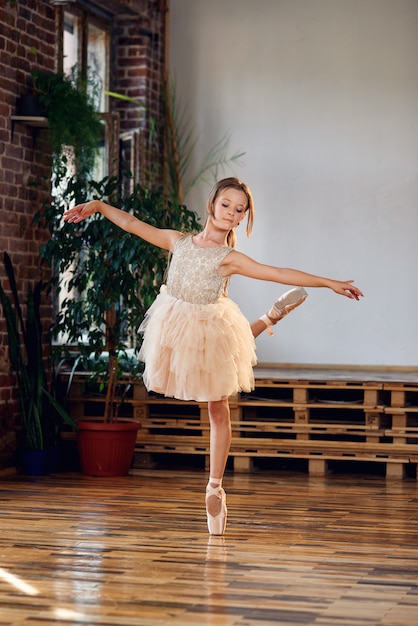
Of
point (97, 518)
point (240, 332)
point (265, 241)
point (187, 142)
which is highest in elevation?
point (187, 142)

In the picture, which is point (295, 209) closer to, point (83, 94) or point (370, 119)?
point (370, 119)

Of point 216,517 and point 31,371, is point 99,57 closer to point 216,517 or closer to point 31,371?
point 31,371

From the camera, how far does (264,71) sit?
786cm

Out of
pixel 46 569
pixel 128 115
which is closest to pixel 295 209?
pixel 128 115

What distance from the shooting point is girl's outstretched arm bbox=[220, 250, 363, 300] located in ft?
12.9

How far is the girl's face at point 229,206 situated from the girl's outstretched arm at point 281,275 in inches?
5.4

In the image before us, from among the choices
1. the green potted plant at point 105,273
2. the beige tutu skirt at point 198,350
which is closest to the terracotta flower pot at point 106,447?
the green potted plant at point 105,273

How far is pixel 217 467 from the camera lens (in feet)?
14.2

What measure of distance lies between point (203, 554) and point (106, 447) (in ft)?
7.21

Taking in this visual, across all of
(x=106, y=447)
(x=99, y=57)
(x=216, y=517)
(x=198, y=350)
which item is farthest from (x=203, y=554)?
(x=99, y=57)

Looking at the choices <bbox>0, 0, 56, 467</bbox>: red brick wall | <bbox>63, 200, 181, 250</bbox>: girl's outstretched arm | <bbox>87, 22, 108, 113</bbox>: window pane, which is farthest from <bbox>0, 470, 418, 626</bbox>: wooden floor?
<bbox>87, 22, 108, 113</bbox>: window pane

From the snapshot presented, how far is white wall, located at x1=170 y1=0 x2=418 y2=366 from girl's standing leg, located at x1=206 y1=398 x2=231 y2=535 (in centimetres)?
337

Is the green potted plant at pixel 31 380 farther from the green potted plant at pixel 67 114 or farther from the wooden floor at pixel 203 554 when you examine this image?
the green potted plant at pixel 67 114

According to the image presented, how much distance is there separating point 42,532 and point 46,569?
704 mm
